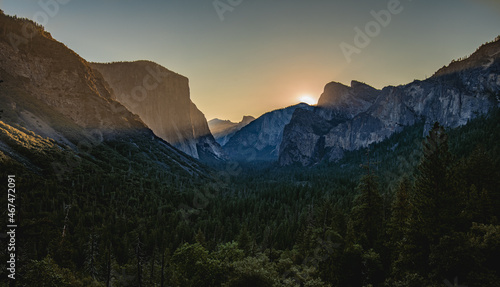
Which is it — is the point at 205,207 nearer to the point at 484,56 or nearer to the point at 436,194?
the point at 436,194

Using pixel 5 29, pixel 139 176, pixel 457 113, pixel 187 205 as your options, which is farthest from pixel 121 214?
pixel 457 113

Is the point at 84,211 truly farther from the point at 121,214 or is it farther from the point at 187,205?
the point at 187,205

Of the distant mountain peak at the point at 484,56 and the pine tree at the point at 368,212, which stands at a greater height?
the distant mountain peak at the point at 484,56

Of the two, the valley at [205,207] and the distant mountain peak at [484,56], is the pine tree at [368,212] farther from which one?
the distant mountain peak at [484,56]

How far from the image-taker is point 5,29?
144750mm

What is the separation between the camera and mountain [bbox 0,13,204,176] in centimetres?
9619

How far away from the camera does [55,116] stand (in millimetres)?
136750

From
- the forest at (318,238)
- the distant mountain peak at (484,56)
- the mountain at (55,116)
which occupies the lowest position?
the forest at (318,238)

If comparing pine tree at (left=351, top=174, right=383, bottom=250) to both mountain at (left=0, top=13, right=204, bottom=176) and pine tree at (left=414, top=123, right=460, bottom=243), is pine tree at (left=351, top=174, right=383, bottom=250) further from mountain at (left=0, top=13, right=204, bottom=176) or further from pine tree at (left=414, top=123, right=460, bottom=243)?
mountain at (left=0, top=13, right=204, bottom=176)

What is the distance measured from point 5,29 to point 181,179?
432 ft

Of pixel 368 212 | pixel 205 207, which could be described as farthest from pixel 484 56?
pixel 368 212

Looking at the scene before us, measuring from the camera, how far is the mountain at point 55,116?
96188 millimetres

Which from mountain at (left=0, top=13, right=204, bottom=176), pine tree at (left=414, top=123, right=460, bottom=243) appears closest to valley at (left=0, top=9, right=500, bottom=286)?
pine tree at (left=414, top=123, right=460, bottom=243)

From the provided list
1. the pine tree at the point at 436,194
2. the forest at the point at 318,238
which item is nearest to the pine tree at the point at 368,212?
the forest at the point at 318,238
